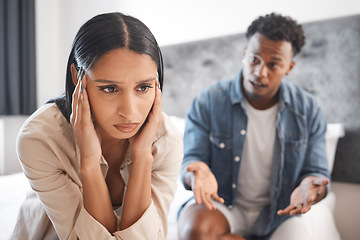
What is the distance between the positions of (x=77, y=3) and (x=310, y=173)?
229 cm

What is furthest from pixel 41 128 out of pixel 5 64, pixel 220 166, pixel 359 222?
pixel 5 64

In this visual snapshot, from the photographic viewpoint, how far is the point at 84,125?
79 centimetres

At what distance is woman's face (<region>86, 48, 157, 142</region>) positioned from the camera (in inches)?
29.3

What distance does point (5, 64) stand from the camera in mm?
2564

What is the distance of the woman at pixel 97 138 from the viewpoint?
2.47 feet

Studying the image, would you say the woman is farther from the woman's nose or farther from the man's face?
the man's face

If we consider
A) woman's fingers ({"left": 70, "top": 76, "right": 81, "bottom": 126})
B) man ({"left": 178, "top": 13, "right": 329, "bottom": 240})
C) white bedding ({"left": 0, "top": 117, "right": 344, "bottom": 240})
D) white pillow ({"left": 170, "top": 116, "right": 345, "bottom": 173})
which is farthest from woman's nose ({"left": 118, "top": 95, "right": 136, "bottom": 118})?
white pillow ({"left": 170, "top": 116, "right": 345, "bottom": 173})

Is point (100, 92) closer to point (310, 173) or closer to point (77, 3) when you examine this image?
point (310, 173)

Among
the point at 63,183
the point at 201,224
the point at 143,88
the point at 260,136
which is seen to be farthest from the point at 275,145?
the point at 63,183

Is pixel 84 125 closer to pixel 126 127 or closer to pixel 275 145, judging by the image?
pixel 126 127

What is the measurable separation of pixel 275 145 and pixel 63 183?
→ 0.83 m

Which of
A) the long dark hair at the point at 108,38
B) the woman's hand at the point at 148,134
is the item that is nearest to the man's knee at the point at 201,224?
the woman's hand at the point at 148,134

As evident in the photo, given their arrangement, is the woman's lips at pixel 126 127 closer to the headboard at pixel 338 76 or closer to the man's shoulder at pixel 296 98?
the man's shoulder at pixel 296 98

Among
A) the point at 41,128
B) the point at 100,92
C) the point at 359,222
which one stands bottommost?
the point at 359,222
